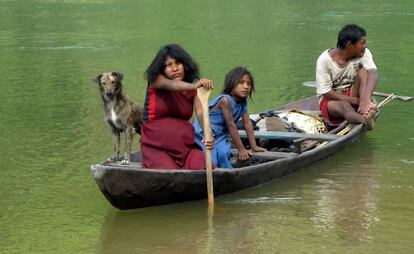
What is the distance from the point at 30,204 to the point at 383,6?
18448 mm

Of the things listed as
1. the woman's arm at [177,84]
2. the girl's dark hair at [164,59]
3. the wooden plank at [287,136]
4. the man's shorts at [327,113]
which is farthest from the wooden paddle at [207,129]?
the man's shorts at [327,113]

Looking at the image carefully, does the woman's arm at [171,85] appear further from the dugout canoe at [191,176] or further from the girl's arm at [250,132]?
the girl's arm at [250,132]

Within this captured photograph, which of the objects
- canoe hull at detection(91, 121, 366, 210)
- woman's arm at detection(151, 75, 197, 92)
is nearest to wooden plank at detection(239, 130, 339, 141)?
canoe hull at detection(91, 121, 366, 210)

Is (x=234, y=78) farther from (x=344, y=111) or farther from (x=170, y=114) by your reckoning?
(x=344, y=111)

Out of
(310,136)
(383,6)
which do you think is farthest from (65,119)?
(383,6)

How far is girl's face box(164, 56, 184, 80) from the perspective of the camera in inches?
219

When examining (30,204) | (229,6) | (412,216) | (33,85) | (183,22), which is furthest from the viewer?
(229,6)

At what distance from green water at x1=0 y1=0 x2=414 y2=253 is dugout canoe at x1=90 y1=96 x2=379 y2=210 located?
11 centimetres

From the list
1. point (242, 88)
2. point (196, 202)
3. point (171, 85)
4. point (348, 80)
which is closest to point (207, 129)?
point (171, 85)

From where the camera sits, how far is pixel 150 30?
18.2 meters

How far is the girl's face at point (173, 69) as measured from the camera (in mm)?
5566

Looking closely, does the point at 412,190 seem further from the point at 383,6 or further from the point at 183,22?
the point at 383,6

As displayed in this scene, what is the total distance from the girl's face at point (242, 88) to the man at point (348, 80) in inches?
51.3

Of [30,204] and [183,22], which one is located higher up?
[183,22]
